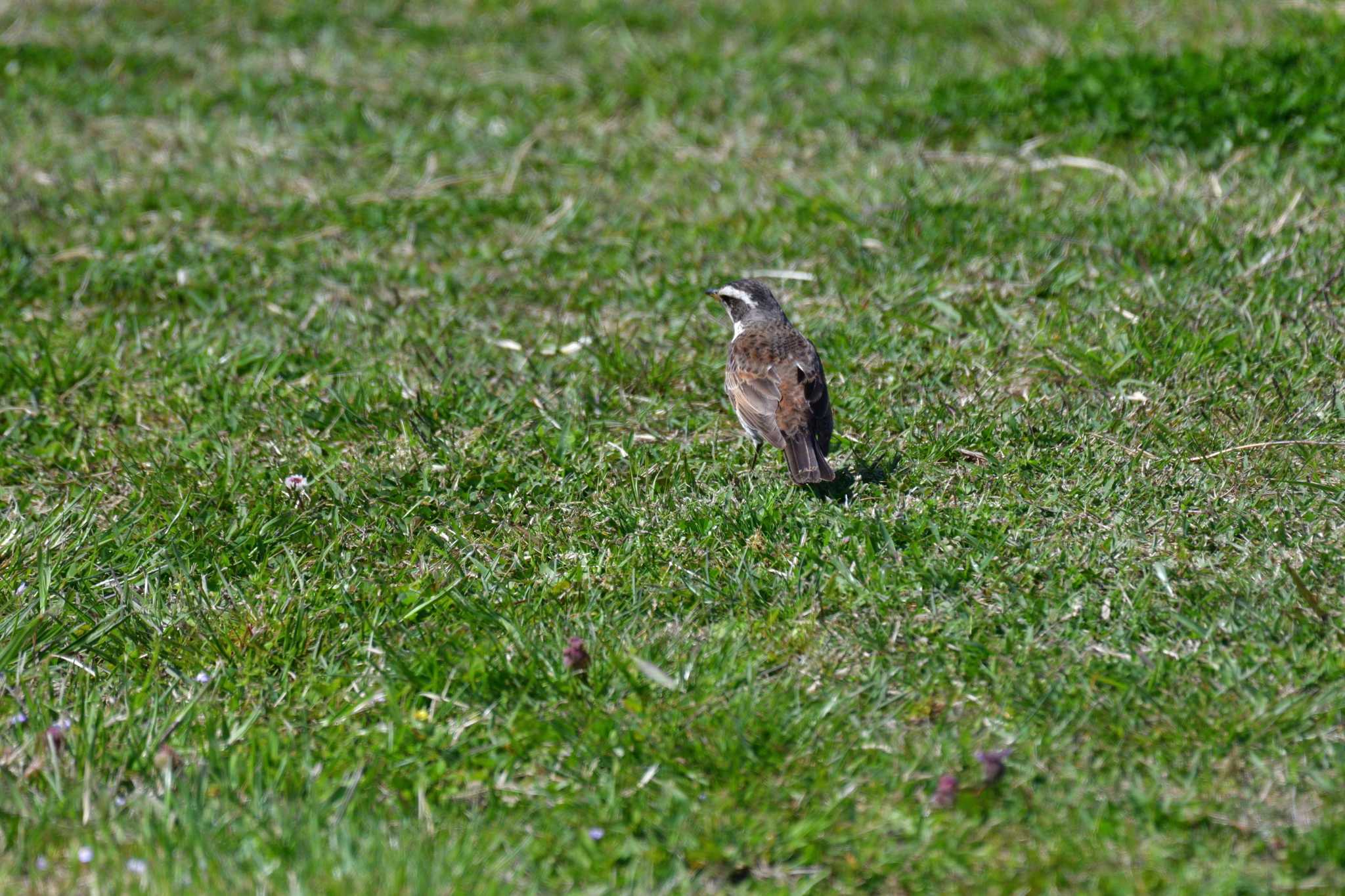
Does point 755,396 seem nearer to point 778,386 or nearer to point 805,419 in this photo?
point 778,386

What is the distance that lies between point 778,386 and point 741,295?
3.30 feet

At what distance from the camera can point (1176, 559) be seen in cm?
510

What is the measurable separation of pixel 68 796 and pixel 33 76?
310 inches

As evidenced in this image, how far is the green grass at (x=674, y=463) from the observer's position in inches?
162

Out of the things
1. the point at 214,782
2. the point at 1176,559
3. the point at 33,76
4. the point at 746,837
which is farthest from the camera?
the point at 33,76

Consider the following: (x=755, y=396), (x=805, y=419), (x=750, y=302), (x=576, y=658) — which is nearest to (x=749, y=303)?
(x=750, y=302)


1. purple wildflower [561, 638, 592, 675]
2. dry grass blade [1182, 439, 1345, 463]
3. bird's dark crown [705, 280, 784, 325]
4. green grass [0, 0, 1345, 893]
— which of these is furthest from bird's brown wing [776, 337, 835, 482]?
dry grass blade [1182, 439, 1345, 463]

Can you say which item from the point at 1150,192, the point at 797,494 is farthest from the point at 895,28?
the point at 797,494

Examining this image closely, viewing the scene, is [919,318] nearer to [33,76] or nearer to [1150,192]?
[1150,192]

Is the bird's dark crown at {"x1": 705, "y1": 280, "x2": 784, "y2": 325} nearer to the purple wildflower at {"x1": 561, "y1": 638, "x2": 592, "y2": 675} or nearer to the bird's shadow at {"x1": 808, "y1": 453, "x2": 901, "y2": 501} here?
the bird's shadow at {"x1": 808, "y1": 453, "x2": 901, "y2": 501}

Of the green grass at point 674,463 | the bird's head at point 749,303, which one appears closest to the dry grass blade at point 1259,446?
the green grass at point 674,463

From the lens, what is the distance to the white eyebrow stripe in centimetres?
678

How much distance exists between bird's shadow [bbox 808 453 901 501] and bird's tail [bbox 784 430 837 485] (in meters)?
0.12

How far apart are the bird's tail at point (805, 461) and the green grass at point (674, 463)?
0.46 feet
